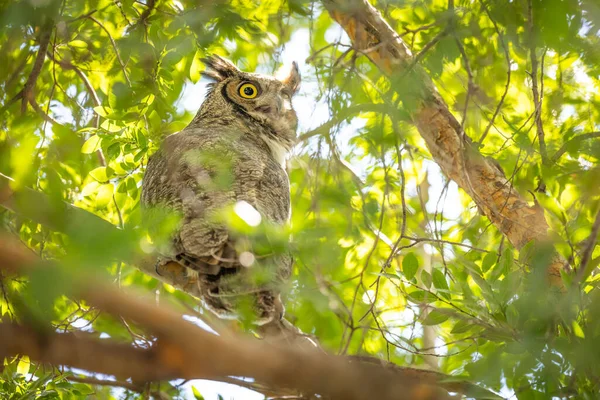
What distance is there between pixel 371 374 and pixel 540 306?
116 centimetres

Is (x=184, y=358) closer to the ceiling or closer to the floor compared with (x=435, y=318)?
closer to the floor

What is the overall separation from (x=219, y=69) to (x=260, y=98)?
16.8 inches

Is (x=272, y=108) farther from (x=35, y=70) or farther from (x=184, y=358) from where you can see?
(x=184, y=358)

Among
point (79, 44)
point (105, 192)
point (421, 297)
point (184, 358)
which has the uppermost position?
point (79, 44)

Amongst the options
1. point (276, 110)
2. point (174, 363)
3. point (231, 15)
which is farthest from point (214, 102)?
point (174, 363)

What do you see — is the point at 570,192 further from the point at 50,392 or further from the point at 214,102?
the point at 50,392

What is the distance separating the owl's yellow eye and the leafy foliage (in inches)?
10.7

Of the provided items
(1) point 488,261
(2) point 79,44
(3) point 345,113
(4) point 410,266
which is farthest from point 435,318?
(2) point 79,44

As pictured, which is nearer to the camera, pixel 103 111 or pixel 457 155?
pixel 103 111

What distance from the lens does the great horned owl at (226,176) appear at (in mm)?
2057

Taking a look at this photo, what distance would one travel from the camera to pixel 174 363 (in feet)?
2.29

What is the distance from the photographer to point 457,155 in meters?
2.80

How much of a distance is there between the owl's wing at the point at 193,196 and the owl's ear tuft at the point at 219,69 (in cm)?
101

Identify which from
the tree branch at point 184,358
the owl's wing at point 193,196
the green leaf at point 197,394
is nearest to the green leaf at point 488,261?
the owl's wing at point 193,196
